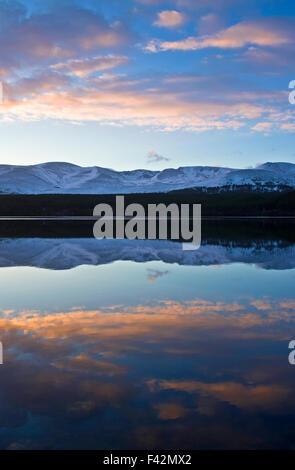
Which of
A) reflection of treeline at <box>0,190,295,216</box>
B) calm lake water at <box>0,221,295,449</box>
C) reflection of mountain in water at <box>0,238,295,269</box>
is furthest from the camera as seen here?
reflection of treeline at <box>0,190,295,216</box>

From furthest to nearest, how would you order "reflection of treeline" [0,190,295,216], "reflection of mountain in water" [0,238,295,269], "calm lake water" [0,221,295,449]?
1. "reflection of treeline" [0,190,295,216]
2. "reflection of mountain in water" [0,238,295,269]
3. "calm lake water" [0,221,295,449]

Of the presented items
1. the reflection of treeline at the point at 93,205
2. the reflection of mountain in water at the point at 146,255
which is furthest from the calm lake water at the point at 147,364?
the reflection of treeline at the point at 93,205

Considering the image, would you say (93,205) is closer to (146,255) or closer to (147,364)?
(146,255)

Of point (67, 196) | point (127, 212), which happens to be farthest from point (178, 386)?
point (67, 196)

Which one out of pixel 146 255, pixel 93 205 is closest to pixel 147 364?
pixel 146 255

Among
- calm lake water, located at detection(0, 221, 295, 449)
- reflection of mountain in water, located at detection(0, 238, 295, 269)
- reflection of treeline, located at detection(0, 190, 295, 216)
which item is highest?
reflection of treeline, located at detection(0, 190, 295, 216)

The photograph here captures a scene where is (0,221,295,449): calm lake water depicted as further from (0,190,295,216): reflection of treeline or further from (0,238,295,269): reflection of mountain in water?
(0,190,295,216): reflection of treeline

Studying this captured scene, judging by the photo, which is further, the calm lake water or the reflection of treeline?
the reflection of treeline

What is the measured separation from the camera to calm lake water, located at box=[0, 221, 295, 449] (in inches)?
195

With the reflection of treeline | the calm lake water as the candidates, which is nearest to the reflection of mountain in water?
the calm lake water

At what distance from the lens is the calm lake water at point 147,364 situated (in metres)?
4.96

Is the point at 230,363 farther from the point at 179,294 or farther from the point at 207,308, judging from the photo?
the point at 179,294

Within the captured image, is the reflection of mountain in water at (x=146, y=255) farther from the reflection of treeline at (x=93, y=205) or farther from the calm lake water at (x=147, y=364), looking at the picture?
the reflection of treeline at (x=93, y=205)
